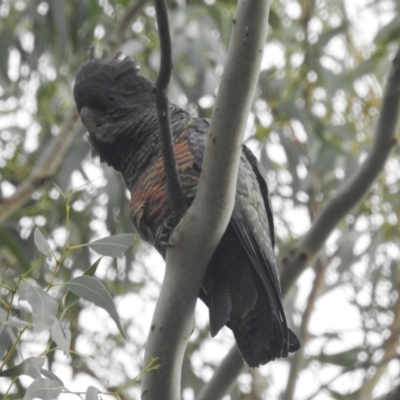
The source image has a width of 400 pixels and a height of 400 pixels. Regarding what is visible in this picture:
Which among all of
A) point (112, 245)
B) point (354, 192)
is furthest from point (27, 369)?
point (354, 192)

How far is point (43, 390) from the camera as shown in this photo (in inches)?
71.9

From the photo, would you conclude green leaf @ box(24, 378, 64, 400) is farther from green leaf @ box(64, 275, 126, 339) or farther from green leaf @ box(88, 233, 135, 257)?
green leaf @ box(88, 233, 135, 257)

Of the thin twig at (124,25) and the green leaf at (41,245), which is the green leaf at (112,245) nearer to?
the green leaf at (41,245)

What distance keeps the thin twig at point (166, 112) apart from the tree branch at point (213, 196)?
0.34ft

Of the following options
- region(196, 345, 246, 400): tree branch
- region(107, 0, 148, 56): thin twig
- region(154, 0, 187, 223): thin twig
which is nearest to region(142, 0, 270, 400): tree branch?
region(154, 0, 187, 223): thin twig

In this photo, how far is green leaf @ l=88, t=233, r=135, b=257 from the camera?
203cm

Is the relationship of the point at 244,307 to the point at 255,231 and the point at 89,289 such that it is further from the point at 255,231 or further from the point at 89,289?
the point at 89,289

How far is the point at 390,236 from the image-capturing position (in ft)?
14.9

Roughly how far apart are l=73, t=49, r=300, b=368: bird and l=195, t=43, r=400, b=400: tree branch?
27 centimetres

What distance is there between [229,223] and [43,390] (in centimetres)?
98

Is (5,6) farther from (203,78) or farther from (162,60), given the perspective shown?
(162,60)

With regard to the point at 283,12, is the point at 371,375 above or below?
below

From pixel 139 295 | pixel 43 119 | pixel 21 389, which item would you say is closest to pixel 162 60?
pixel 21 389

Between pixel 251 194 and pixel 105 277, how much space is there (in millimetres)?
2547
